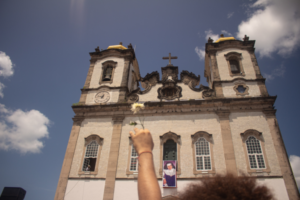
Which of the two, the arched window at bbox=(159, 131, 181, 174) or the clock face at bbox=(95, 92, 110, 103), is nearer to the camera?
the arched window at bbox=(159, 131, 181, 174)

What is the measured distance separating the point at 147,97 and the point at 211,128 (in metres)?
5.96

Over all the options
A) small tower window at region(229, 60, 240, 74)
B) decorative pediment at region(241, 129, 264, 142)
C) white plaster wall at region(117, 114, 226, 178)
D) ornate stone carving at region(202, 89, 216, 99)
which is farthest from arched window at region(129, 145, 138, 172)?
small tower window at region(229, 60, 240, 74)

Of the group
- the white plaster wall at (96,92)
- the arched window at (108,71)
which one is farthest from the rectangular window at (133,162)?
the arched window at (108,71)

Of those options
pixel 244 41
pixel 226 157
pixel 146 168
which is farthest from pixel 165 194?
pixel 244 41

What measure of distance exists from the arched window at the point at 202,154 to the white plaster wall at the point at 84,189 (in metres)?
6.51

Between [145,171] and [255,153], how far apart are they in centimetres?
1203

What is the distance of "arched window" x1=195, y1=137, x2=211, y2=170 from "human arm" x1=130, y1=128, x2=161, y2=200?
1020 cm

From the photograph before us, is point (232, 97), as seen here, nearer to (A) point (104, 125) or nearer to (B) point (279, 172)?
(B) point (279, 172)

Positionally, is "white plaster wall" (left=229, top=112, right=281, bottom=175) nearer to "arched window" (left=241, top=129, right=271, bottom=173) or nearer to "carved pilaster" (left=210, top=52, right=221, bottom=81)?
"arched window" (left=241, top=129, right=271, bottom=173)

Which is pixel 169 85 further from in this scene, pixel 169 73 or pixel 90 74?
pixel 90 74

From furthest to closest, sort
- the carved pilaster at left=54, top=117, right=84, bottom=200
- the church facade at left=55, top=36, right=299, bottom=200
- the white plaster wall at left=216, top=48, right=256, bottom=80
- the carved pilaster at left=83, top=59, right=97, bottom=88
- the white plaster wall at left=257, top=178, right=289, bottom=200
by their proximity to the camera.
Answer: the carved pilaster at left=83, top=59, right=97, bottom=88 → the white plaster wall at left=216, top=48, right=256, bottom=80 → the carved pilaster at left=54, top=117, right=84, bottom=200 → the church facade at left=55, top=36, right=299, bottom=200 → the white plaster wall at left=257, top=178, right=289, bottom=200

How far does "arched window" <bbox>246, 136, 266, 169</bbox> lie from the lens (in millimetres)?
13398

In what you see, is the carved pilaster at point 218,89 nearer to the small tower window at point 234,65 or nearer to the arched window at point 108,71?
the small tower window at point 234,65

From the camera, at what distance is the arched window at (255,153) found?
13398mm
